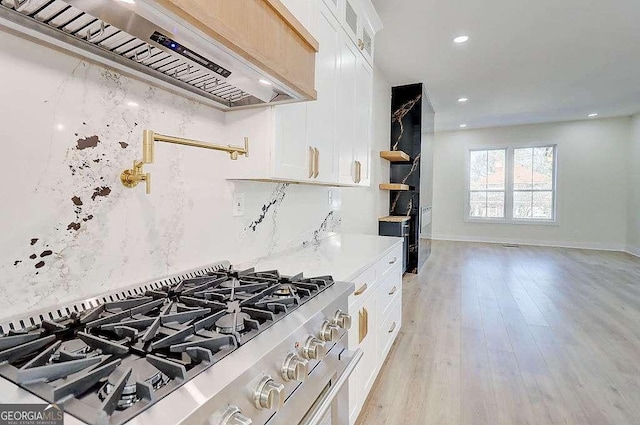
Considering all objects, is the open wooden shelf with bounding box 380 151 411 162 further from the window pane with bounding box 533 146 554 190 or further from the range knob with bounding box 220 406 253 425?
the window pane with bounding box 533 146 554 190

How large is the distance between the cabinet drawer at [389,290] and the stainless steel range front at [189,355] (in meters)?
0.90

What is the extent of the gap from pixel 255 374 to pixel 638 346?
3.50 m

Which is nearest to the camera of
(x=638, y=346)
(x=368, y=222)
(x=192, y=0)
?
(x=192, y=0)

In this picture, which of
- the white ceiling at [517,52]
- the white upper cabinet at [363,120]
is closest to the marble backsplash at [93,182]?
the white upper cabinet at [363,120]

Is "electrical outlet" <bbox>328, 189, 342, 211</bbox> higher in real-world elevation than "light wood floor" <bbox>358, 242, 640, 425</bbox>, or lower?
higher

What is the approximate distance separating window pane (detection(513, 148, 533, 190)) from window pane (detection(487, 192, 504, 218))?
411mm

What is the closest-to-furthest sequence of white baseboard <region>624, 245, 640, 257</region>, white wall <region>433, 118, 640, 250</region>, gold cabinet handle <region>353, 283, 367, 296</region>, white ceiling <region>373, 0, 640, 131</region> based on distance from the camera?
gold cabinet handle <region>353, 283, 367, 296</region> < white ceiling <region>373, 0, 640, 131</region> < white baseboard <region>624, 245, 640, 257</region> < white wall <region>433, 118, 640, 250</region>

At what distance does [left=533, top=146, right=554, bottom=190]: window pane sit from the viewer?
776 cm

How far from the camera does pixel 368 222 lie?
4223 mm

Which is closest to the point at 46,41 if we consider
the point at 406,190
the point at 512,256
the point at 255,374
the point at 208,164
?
the point at 208,164

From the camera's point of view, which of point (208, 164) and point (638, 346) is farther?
point (638, 346)

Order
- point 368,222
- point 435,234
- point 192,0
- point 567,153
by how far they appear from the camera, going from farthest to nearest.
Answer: point 435,234
point 567,153
point 368,222
point 192,0

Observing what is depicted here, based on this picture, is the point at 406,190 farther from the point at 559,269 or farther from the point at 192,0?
the point at 192,0

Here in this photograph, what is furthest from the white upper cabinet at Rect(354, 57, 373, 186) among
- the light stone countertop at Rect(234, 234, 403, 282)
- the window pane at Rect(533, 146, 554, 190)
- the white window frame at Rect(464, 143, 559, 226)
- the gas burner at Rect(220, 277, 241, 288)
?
the window pane at Rect(533, 146, 554, 190)
